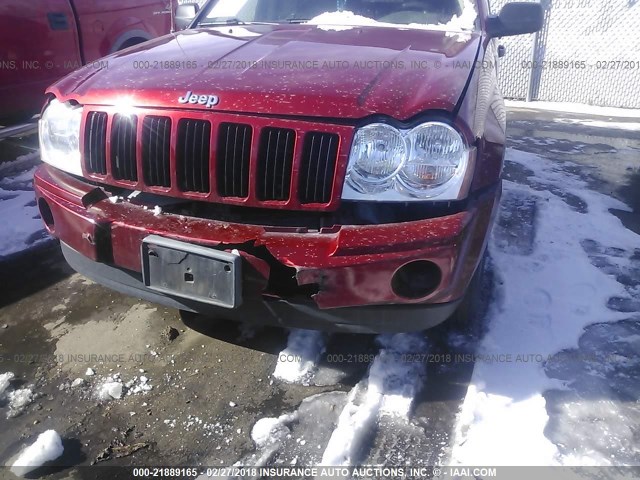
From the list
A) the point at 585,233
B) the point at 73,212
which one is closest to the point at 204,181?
the point at 73,212

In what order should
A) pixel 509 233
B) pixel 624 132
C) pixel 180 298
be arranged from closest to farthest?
pixel 180 298 → pixel 509 233 → pixel 624 132

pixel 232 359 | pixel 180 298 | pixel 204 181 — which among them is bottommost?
pixel 232 359

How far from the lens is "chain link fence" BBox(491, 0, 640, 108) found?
8.48 metres

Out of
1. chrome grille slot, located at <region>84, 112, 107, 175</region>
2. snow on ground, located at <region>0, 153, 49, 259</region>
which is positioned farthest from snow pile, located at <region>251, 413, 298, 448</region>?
snow on ground, located at <region>0, 153, 49, 259</region>

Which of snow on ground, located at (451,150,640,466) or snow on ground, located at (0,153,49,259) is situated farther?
snow on ground, located at (0,153,49,259)

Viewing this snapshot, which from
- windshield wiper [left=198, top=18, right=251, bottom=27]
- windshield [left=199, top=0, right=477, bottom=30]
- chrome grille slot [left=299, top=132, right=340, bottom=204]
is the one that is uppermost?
windshield [left=199, top=0, right=477, bottom=30]

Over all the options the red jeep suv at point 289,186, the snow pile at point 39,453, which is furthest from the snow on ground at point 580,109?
the snow pile at point 39,453

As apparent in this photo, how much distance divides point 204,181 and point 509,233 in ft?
8.02

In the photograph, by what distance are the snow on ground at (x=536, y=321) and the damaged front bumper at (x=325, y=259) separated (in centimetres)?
48

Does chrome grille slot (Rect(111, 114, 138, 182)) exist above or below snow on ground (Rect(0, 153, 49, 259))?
above

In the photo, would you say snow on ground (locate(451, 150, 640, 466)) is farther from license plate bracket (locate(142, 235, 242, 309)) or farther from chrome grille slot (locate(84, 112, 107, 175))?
chrome grille slot (locate(84, 112, 107, 175))

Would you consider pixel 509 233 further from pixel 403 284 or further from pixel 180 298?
pixel 180 298

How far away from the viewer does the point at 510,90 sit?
30.4 ft

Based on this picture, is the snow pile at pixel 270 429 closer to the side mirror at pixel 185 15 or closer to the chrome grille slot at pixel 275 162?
the chrome grille slot at pixel 275 162
